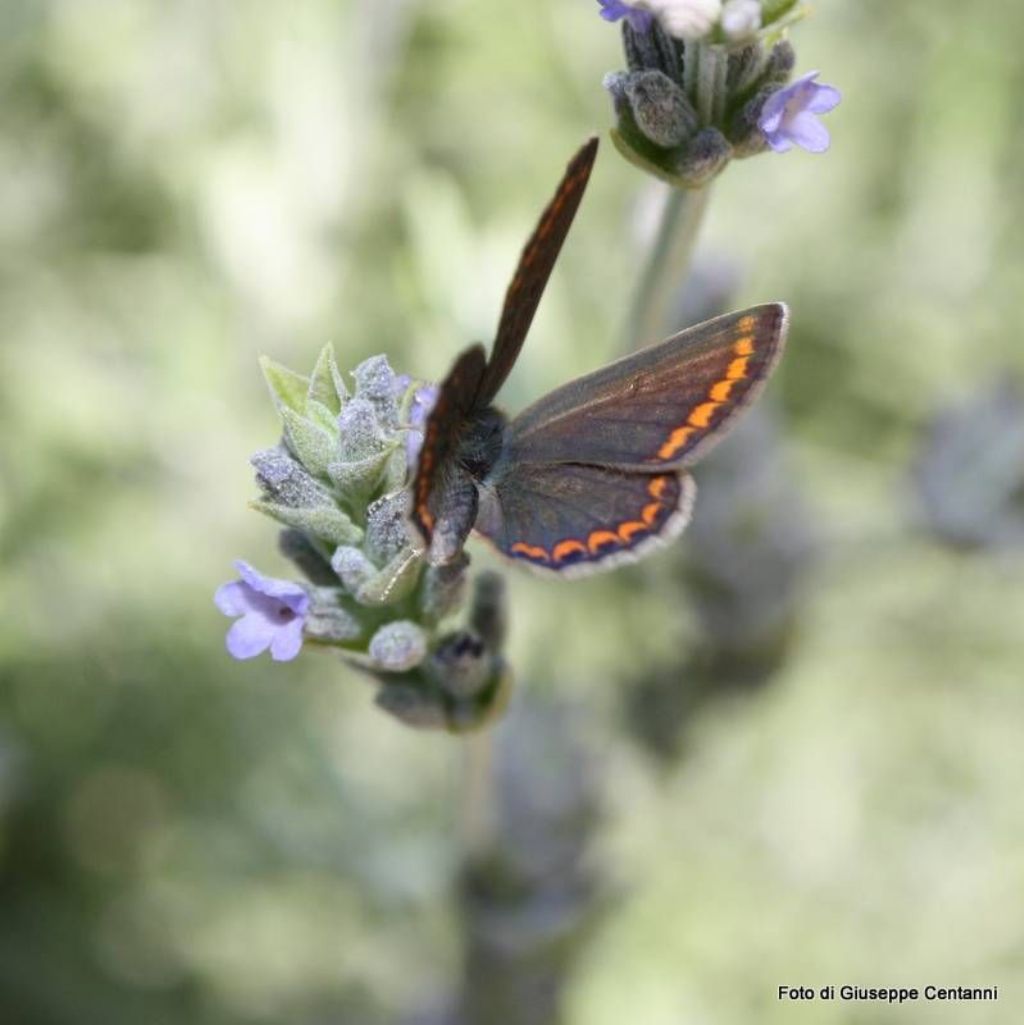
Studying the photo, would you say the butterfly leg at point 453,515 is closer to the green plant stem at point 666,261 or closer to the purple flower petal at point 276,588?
the purple flower petal at point 276,588

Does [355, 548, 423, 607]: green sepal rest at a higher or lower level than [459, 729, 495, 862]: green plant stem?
lower

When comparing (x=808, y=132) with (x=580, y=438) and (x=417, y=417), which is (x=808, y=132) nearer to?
(x=580, y=438)

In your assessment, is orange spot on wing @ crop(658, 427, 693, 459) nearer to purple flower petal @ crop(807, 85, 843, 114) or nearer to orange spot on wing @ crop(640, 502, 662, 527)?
orange spot on wing @ crop(640, 502, 662, 527)

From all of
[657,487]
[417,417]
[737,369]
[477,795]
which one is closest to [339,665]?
[477,795]

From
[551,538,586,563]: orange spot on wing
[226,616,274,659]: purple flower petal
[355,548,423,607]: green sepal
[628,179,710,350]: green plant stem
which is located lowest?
[226,616,274,659]: purple flower petal

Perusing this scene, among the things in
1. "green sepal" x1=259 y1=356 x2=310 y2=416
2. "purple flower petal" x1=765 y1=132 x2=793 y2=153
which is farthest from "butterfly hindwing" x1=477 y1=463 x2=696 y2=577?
"purple flower petal" x1=765 y1=132 x2=793 y2=153

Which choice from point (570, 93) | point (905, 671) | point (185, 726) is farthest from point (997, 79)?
point (185, 726)

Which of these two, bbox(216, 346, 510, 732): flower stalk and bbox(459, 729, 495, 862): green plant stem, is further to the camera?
bbox(459, 729, 495, 862): green plant stem

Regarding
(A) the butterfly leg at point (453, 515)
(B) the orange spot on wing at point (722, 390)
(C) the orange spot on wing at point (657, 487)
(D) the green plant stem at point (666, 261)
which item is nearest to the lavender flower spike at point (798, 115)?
(D) the green plant stem at point (666, 261)

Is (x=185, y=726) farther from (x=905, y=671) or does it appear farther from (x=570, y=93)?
(x=570, y=93)
